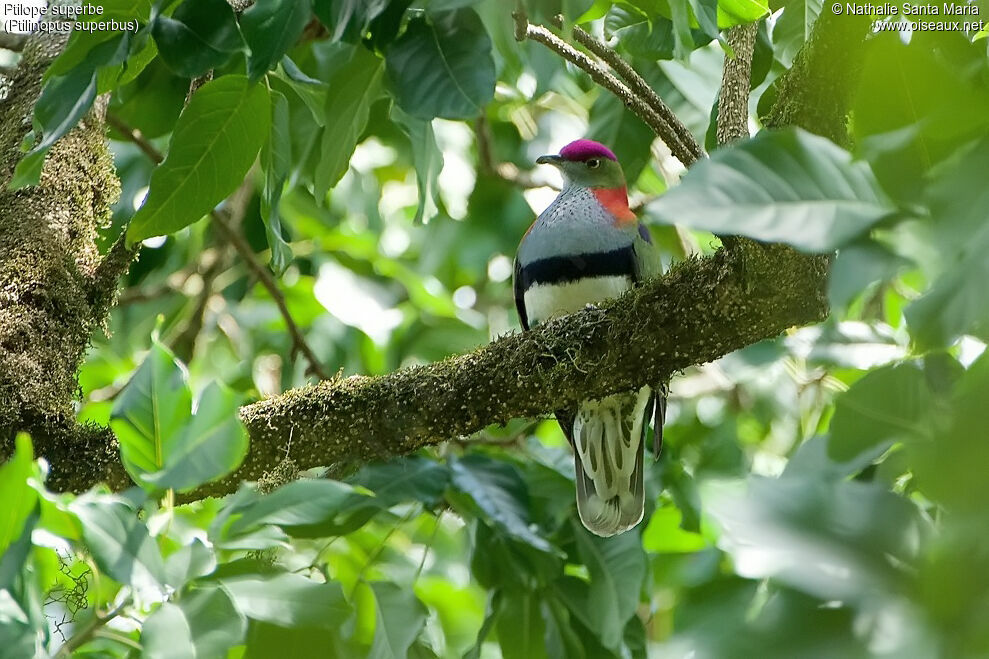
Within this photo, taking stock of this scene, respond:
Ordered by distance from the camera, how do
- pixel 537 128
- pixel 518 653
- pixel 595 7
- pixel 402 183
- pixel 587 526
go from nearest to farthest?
1. pixel 595 7
2. pixel 518 653
3. pixel 587 526
4. pixel 537 128
5. pixel 402 183

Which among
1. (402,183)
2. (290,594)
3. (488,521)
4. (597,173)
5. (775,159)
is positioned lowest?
(402,183)

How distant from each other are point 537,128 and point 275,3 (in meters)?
3.67

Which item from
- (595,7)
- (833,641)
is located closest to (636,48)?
(595,7)

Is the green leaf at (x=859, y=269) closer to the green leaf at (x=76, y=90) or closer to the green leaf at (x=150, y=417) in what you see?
the green leaf at (x=150, y=417)

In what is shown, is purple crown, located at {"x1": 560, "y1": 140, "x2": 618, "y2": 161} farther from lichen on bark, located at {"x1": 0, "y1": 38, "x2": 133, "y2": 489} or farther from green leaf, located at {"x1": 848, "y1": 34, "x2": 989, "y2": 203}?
green leaf, located at {"x1": 848, "y1": 34, "x2": 989, "y2": 203}

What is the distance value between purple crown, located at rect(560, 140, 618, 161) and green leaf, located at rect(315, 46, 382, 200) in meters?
1.61

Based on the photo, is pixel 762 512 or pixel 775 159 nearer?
pixel 762 512

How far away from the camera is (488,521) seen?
2.93 metres

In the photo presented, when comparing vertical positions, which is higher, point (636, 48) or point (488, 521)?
point (636, 48)

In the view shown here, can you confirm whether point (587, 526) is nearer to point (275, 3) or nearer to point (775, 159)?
point (275, 3)

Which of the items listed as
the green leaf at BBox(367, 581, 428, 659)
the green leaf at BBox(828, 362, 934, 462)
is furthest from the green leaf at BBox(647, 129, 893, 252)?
the green leaf at BBox(367, 581, 428, 659)

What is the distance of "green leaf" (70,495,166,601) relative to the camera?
144 cm

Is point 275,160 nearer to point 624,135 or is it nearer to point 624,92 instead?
point 624,92

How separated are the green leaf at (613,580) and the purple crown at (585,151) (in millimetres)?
1551
